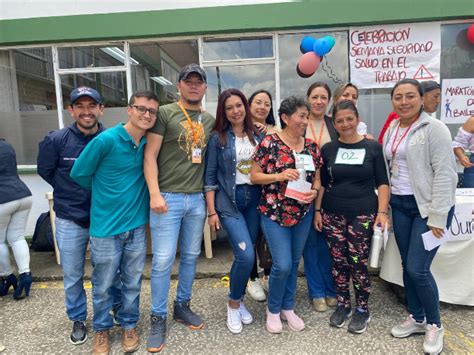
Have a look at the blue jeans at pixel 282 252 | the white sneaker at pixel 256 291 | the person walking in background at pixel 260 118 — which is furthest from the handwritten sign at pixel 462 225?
the white sneaker at pixel 256 291

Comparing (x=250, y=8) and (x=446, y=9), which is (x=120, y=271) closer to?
(x=250, y=8)

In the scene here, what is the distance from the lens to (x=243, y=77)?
498 cm

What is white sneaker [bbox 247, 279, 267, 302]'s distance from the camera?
336cm

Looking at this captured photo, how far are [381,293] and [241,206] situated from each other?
5.78ft

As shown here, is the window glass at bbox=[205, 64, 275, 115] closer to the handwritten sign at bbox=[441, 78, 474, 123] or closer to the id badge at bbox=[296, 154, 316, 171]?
the handwritten sign at bbox=[441, 78, 474, 123]

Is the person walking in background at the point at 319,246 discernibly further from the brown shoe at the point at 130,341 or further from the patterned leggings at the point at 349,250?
the brown shoe at the point at 130,341

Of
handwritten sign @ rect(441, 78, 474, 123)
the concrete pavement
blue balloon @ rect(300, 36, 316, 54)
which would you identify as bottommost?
the concrete pavement

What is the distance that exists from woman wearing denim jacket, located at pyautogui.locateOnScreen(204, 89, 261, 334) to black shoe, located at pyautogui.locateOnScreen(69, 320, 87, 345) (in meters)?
1.26

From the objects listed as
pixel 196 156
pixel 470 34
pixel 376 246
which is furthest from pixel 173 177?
pixel 470 34

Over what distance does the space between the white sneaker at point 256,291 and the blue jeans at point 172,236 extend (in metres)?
0.81

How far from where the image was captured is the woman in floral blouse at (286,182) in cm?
260

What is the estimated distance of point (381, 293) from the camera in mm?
3434

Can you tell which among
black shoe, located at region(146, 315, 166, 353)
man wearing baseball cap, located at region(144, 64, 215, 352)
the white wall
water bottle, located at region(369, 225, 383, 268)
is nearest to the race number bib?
water bottle, located at region(369, 225, 383, 268)

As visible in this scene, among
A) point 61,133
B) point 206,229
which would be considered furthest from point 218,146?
point 206,229
